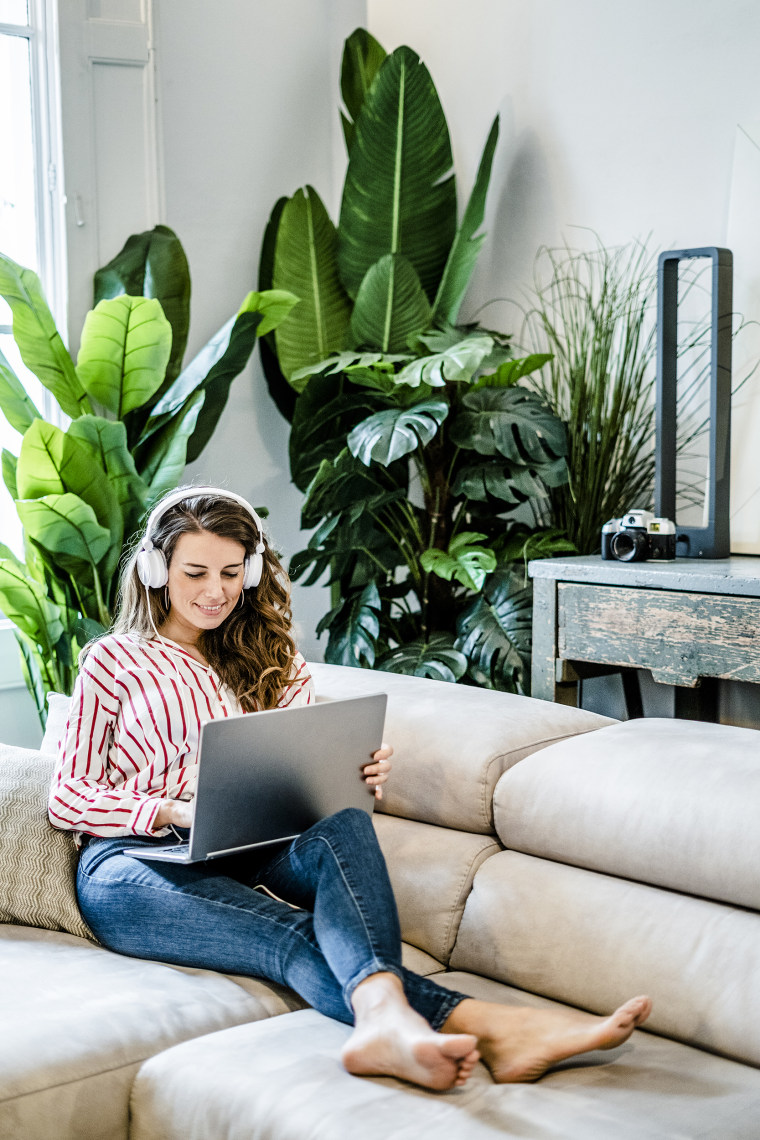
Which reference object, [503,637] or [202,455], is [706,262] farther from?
[202,455]

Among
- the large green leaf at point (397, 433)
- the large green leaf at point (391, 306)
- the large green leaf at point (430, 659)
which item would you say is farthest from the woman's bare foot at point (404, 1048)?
the large green leaf at point (391, 306)

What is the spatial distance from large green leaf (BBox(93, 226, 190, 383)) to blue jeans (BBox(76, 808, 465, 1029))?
5.60ft

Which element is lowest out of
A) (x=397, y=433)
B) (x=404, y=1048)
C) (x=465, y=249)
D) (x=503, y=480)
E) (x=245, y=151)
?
(x=404, y=1048)

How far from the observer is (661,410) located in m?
2.40

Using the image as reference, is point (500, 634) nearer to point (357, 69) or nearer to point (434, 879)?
point (434, 879)

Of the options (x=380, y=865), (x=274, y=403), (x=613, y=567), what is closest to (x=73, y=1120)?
(x=380, y=865)

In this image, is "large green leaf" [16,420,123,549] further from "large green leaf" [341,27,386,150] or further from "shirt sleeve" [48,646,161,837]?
"large green leaf" [341,27,386,150]

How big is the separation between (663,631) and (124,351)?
4.90 feet

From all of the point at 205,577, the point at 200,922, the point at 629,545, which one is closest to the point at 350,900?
the point at 200,922

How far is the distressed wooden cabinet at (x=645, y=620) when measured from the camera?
6.68 feet

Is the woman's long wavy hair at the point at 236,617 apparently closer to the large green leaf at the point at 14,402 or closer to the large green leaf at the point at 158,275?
the large green leaf at the point at 14,402

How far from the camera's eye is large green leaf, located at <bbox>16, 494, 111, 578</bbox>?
104 inches

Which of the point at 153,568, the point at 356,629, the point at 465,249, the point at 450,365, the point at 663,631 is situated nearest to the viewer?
the point at 153,568

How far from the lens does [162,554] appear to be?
1941 mm
